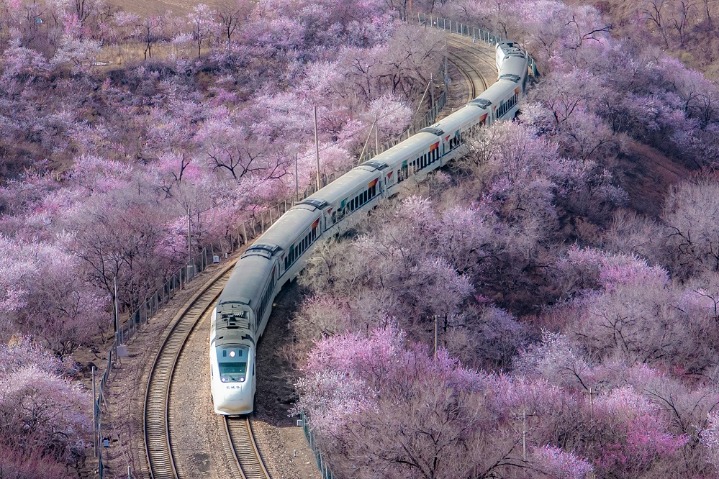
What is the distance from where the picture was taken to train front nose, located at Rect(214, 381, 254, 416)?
44.0 metres

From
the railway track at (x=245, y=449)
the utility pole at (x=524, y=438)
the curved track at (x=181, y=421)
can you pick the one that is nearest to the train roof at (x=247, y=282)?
the curved track at (x=181, y=421)

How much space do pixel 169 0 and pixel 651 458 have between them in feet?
258

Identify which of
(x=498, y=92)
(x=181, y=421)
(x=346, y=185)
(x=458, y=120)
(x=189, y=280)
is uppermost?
(x=346, y=185)

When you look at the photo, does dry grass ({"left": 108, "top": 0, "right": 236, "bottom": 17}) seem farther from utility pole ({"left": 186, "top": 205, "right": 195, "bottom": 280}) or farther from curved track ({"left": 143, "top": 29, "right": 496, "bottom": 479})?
curved track ({"left": 143, "top": 29, "right": 496, "bottom": 479})

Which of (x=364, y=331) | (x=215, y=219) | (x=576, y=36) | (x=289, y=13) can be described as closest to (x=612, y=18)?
(x=576, y=36)

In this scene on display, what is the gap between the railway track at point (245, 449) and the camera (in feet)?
134

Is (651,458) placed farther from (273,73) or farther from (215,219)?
(273,73)

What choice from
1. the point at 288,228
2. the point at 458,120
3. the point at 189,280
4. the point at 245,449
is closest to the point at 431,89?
the point at 458,120

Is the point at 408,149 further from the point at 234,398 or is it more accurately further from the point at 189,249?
the point at 234,398

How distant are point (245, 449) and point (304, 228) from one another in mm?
16916

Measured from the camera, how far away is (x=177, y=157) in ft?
279

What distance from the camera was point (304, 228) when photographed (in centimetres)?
5744

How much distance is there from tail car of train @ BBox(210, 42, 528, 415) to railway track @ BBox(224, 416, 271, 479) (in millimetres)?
466

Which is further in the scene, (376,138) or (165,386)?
(376,138)
